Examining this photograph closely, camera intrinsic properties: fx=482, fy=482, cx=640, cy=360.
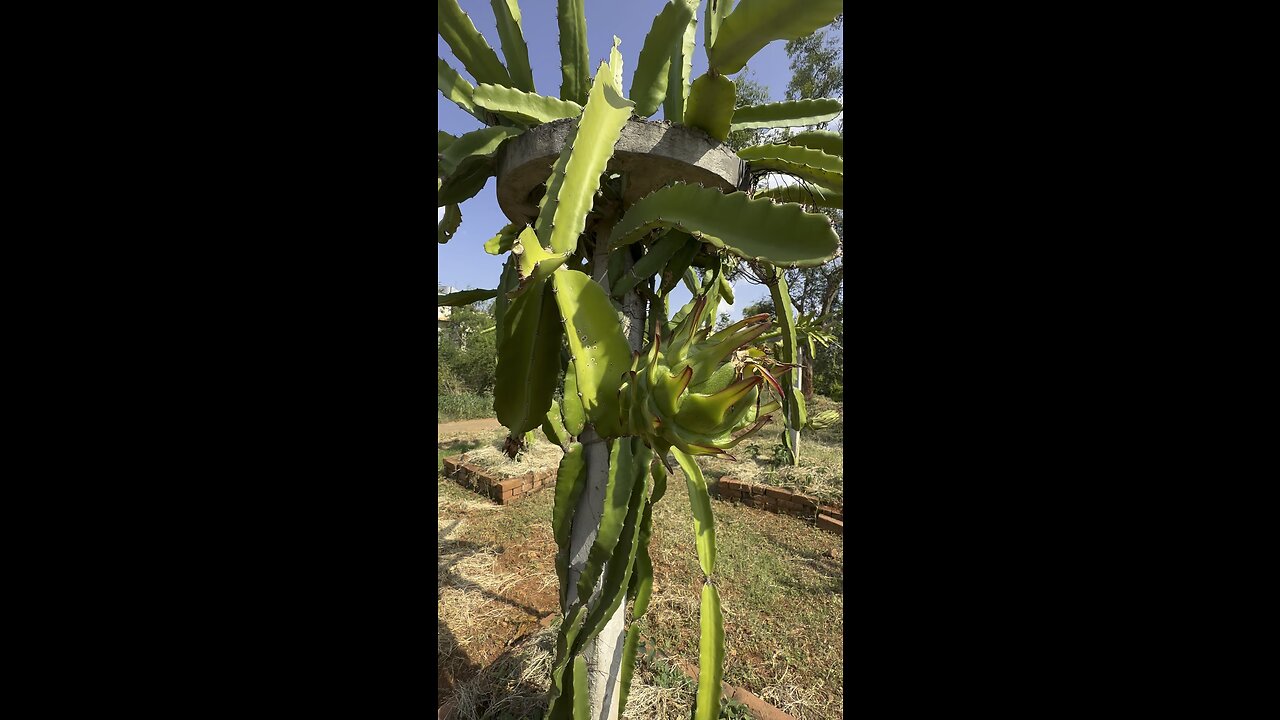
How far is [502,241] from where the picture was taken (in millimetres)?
1770

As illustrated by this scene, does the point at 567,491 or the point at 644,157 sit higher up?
the point at 644,157

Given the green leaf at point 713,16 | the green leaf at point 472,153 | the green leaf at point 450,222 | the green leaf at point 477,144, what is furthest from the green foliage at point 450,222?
the green leaf at point 713,16

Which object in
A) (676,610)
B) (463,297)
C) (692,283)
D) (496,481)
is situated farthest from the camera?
(496,481)

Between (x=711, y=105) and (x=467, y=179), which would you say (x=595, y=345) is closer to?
(x=711, y=105)

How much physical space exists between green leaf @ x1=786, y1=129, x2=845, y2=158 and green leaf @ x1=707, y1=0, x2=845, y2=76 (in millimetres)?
370

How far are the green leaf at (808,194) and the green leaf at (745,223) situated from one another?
0.51m

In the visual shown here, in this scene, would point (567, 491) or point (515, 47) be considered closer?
point (567, 491)

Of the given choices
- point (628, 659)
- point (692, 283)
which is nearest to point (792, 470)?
point (692, 283)

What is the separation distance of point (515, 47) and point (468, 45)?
13 centimetres

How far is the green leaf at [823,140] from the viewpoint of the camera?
129cm

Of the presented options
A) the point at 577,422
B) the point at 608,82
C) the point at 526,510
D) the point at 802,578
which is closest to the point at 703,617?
the point at 577,422

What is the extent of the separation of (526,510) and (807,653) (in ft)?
9.15
